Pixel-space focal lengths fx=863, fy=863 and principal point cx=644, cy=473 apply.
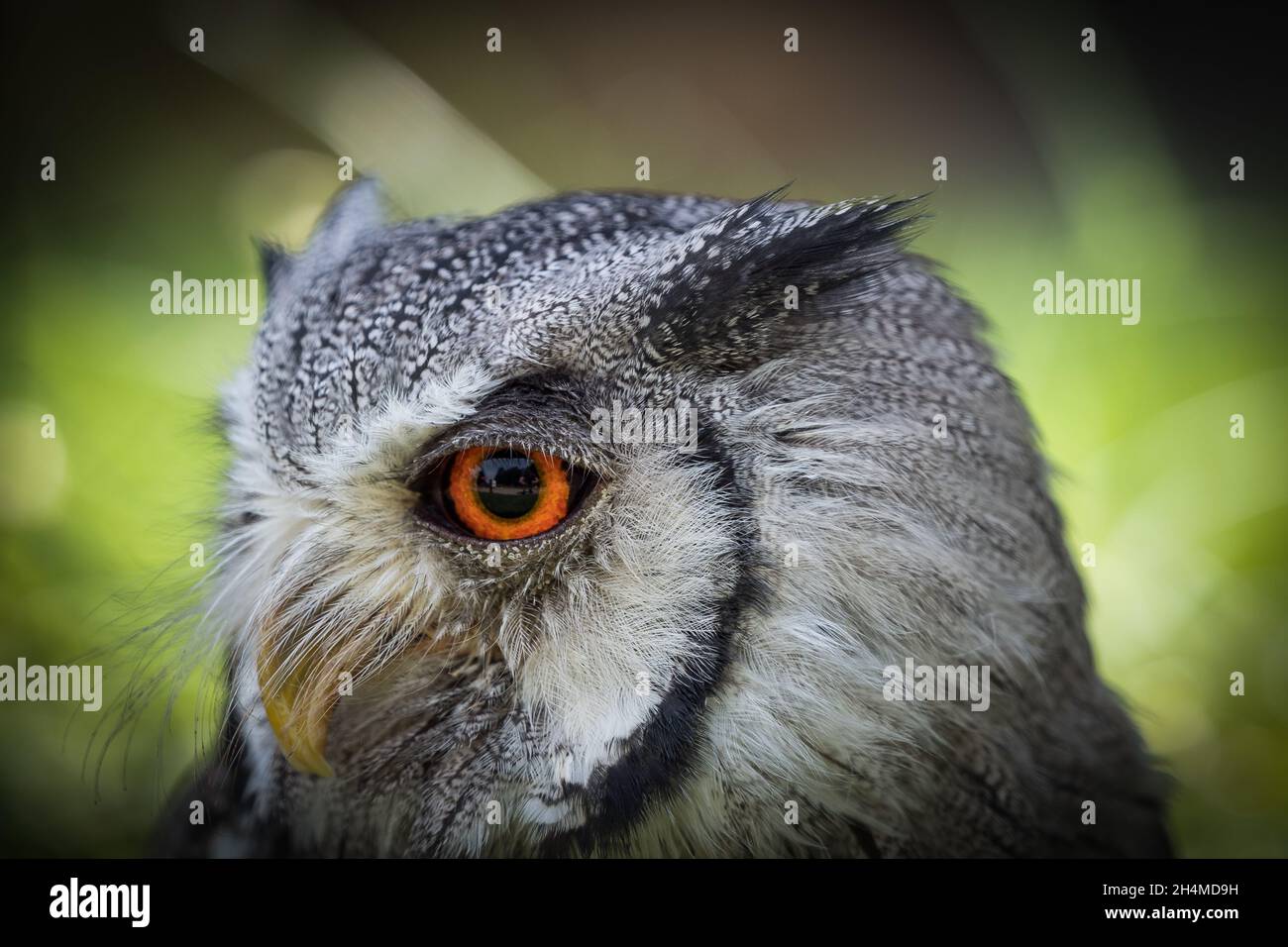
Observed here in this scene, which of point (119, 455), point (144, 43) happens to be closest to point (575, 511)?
point (144, 43)

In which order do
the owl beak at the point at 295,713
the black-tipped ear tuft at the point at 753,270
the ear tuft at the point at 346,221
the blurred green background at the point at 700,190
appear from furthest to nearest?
the blurred green background at the point at 700,190 < the ear tuft at the point at 346,221 < the owl beak at the point at 295,713 < the black-tipped ear tuft at the point at 753,270

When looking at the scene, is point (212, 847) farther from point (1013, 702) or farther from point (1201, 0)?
point (1201, 0)

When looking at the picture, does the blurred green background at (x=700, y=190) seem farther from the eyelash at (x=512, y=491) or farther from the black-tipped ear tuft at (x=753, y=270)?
the eyelash at (x=512, y=491)

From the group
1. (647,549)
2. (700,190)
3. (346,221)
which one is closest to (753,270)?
(647,549)

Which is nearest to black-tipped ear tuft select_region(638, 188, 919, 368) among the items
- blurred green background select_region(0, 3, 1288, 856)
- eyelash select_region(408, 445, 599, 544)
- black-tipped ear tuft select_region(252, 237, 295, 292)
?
eyelash select_region(408, 445, 599, 544)

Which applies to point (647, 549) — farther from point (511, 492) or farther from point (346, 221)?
point (346, 221)

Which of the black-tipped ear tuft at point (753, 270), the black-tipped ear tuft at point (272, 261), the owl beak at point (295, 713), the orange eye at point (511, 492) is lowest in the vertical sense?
the owl beak at point (295, 713)

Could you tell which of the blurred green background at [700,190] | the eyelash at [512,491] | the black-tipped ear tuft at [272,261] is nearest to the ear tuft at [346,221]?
the black-tipped ear tuft at [272,261]
